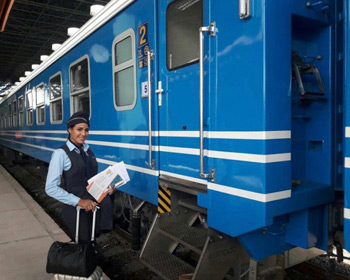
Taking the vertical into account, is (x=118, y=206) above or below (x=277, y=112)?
below

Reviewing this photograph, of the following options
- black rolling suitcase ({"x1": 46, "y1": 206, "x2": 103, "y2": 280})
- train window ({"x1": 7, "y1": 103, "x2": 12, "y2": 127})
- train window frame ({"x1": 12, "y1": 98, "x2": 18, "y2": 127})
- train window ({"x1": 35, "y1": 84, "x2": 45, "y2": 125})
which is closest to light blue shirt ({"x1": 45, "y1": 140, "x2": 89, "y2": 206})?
black rolling suitcase ({"x1": 46, "y1": 206, "x2": 103, "y2": 280})

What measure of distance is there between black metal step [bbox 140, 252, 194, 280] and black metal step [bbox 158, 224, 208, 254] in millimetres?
223

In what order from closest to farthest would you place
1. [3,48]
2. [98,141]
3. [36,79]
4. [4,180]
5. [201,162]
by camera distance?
[201,162]
[98,141]
[36,79]
[4,180]
[3,48]

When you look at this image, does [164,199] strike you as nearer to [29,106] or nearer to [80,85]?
[80,85]

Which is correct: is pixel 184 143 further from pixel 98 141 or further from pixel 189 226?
pixel 98 141

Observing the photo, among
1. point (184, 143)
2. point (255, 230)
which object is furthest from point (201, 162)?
point (255, 230)

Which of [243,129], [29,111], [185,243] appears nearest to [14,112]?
[29,111]

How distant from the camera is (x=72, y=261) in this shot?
2.56 meters

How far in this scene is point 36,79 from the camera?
8.31 m

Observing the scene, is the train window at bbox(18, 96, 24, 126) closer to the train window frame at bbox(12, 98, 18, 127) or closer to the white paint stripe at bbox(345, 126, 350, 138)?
the train window frame at bbox(12, 98, 18, 127)

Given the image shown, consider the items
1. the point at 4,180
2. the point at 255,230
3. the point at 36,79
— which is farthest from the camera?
the point at 4,180

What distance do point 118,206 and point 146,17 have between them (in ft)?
8.75

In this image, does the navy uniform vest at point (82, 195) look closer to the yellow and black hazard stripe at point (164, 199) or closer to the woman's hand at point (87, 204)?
the woman's hand at point (87, 204)

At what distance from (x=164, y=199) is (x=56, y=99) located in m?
4.14
